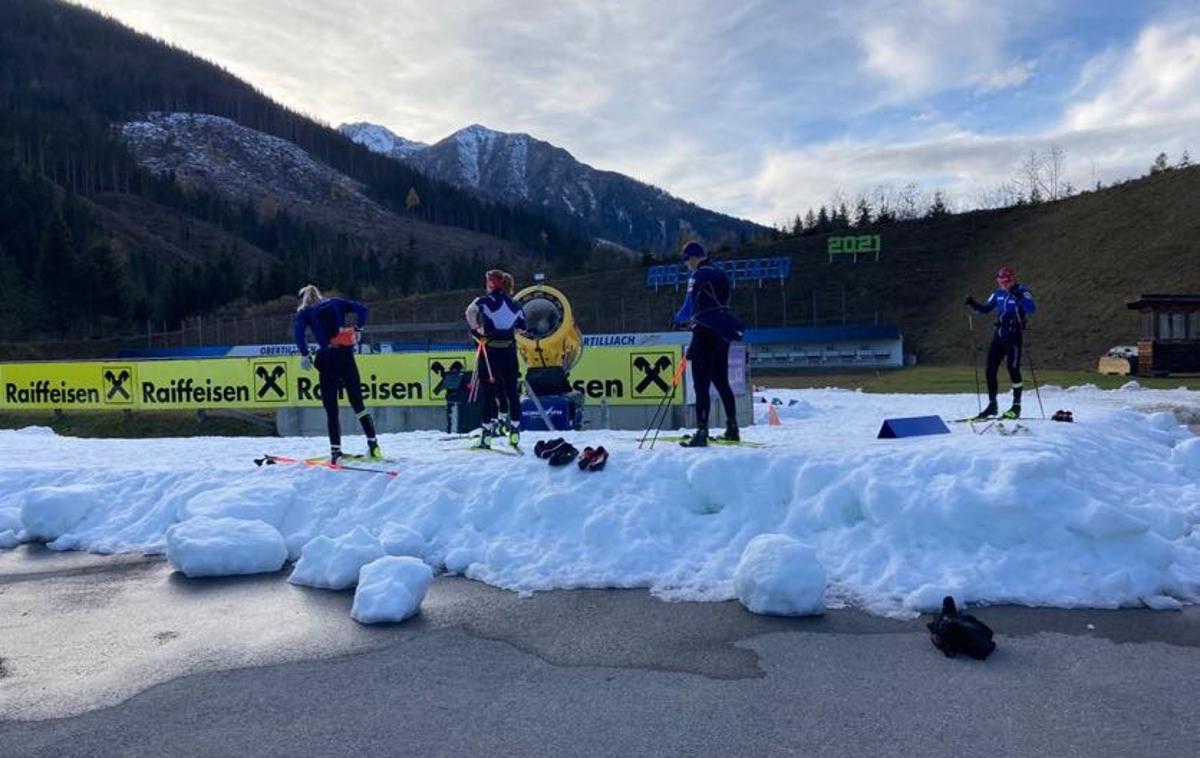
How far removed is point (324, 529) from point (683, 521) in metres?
3.30

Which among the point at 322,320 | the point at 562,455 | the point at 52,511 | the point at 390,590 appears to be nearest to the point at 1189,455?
the point at 562,455

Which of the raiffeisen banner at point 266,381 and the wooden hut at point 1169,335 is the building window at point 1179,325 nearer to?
the wooden hut at point 1169,335

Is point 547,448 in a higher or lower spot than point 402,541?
higher

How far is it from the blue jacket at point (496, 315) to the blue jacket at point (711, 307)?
2248mm

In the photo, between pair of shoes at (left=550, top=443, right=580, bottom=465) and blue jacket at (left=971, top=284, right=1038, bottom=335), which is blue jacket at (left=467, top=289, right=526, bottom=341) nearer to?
pair of shoes at (left=550, top=443, right=580, bottom=465)

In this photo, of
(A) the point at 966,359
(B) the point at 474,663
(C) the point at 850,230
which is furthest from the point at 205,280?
(B) the point at 474,663

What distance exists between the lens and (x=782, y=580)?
17.0 ft

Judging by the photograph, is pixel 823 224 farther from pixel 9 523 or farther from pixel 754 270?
pixel 9 523

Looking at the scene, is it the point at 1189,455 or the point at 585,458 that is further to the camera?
the point at 1189,455

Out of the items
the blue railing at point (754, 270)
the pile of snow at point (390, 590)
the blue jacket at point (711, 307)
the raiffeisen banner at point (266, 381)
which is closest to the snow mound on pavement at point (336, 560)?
the pile of snow at point (390, 590)

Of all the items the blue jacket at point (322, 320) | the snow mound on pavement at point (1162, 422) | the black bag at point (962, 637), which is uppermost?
the blue jacket at point (322, 320)

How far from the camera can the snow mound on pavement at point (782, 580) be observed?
514 cm

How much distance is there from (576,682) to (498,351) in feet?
20.7

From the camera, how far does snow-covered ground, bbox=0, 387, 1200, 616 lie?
5.54 m
